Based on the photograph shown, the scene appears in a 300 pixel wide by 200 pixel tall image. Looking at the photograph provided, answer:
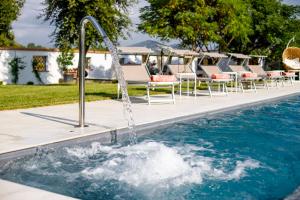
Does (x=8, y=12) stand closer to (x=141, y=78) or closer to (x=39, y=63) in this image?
(x=39, y=63)

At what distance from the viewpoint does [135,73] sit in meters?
10.4

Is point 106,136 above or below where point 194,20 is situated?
below

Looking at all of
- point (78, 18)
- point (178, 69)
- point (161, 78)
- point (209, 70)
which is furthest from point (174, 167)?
point (78, 18)

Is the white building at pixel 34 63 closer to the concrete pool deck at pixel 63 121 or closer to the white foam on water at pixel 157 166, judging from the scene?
the concrete pool deck at pixel 63 121

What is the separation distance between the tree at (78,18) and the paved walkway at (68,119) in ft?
33.8

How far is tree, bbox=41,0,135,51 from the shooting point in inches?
773

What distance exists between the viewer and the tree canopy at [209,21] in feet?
64.8

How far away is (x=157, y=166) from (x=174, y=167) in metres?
0.21

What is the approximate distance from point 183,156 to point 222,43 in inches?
740

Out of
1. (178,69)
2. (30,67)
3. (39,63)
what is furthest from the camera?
(39,63)

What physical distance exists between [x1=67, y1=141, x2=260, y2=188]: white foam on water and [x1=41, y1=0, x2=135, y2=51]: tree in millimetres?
14214

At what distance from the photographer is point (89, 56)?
97.0 feet

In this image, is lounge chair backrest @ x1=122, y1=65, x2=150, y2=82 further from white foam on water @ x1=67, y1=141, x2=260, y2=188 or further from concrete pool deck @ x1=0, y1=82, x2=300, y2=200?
white foam on water @ x1=67, y1=141, x2=260, y2=188

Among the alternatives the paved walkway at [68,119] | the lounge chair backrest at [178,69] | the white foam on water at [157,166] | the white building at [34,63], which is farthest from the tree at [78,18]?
the white foam on water at [157,166]
